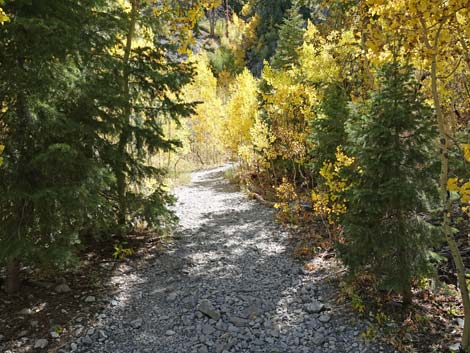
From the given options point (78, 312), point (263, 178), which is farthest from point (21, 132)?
point (263, 178)

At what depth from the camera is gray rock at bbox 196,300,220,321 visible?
13.6 ft

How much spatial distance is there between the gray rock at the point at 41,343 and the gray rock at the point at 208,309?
1624mm

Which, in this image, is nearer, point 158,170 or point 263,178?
point 158,170

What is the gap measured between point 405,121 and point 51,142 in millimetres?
3807

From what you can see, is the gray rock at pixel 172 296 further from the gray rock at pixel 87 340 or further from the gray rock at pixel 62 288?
the gray rock at pixel 62 288

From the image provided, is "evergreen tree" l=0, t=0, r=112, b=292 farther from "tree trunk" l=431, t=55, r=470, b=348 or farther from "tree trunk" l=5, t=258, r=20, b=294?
"tree trunk" l=431, t=55, r=470, b=348

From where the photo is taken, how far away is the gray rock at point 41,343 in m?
3.53

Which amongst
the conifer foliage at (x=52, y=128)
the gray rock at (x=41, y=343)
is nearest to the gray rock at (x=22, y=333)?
the gray rock at (x=41, y=343)

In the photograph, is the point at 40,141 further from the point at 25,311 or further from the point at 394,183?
the point at 394,183

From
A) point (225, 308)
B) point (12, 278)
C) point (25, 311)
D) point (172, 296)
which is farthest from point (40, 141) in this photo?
point (225, 308)

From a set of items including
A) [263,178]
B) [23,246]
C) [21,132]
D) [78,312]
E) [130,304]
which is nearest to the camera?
[23,246]

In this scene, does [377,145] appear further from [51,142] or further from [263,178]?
[263,178]

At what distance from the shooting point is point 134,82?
5.67 meters

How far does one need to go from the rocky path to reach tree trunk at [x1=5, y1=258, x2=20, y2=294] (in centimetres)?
111
